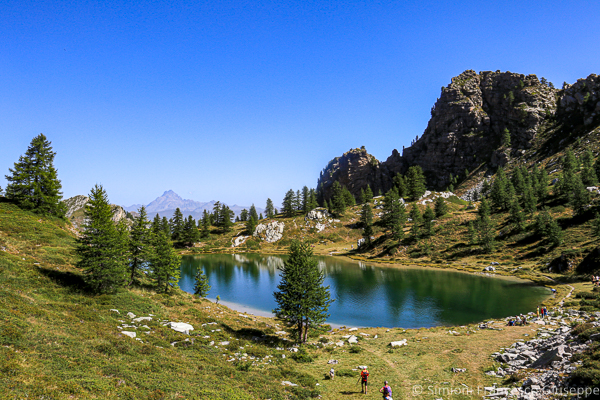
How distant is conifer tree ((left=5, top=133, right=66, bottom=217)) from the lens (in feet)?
167

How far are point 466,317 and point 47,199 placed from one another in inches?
3132

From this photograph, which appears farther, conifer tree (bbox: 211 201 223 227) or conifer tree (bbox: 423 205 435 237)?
conifer tree (bbox: 211 201 223 227)

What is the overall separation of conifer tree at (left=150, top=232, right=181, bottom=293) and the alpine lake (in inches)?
719

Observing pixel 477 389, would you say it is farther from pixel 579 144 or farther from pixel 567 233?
pixel 579 144

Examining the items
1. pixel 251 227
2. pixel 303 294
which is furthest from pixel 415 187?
pixel 303 294

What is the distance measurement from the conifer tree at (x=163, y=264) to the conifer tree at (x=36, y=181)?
26651 mm

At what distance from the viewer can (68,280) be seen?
104 ft

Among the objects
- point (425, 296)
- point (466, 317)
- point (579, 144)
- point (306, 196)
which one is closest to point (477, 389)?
point (466, 317)

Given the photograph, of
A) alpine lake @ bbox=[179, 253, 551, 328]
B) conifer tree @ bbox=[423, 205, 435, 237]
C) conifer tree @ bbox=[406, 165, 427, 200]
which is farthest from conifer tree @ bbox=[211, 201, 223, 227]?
conifer tree @ bbox=[423, 205, 435, 237]

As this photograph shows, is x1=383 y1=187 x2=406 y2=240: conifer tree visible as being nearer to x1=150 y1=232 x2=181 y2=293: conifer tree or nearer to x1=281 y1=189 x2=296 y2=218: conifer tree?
x1=281 y1=189 x2=296 y2=218: conifer tree

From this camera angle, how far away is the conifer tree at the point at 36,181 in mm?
50875

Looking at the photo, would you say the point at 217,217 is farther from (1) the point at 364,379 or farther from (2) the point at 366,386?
(1) the point at 364,379

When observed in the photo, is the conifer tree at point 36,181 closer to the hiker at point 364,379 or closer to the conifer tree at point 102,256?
the conifer tree at point 102,256

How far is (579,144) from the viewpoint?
160 m
